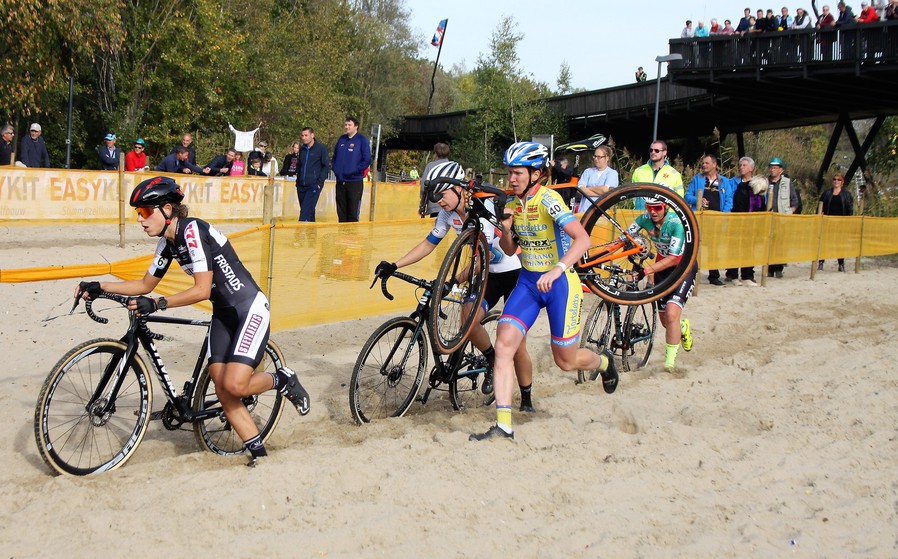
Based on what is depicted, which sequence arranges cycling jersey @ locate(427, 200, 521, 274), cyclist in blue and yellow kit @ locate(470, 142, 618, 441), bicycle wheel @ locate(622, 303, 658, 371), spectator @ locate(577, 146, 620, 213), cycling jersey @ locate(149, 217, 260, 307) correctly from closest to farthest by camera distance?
cycling jersey @ locate(149, 217, 260, 307), cyclist in blue and yellow kit @ locate(470, 142, 618, 441), cycling jersey @ locate(427, 200, 521, 274), bicycle wheel @ locate(622, 303, 658, 371), spectator @ locate(577, 146, 620, 213)

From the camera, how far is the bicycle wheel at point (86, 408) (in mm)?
5254

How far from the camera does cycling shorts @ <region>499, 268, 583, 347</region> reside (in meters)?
6.45

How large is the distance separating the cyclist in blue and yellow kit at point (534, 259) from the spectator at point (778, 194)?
11.2 m

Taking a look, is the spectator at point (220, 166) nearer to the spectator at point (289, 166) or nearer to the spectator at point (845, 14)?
the spectator at point (289, 166)

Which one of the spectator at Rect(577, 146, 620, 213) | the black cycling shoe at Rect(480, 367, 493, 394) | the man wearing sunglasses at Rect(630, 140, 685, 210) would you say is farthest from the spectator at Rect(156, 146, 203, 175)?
the black cycling shoe at Rect(480, 367, 493, 394)

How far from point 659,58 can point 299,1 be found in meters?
30.0

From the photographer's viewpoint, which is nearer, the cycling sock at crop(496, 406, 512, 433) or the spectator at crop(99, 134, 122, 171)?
the cycling sock at crop(496, 406, 512, 433)

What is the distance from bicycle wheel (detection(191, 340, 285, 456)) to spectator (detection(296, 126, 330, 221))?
7.92 meters

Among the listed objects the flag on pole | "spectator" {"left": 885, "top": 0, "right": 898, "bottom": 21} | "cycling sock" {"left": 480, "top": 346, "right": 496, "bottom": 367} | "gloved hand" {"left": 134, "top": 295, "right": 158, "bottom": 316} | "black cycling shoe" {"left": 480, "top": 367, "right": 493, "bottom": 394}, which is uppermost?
the flag on pole

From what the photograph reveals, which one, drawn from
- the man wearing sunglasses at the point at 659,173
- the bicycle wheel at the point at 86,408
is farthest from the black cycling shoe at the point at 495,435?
the man wearing sunglasses at the point at 659,173

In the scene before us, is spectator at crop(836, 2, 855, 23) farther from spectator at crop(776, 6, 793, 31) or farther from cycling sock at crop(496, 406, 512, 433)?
cycling sock at crop(496, 406, 512, 433)

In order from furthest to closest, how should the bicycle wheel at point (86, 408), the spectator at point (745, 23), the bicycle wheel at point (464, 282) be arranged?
the spectator at point (745, 23) < the bicycle wheel at point (464, 282) < the bicycle wheel at point (86, 408)

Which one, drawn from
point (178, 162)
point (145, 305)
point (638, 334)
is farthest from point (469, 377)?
point (178, 162)

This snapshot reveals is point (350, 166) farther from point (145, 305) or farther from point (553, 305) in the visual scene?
point (145, 305)
